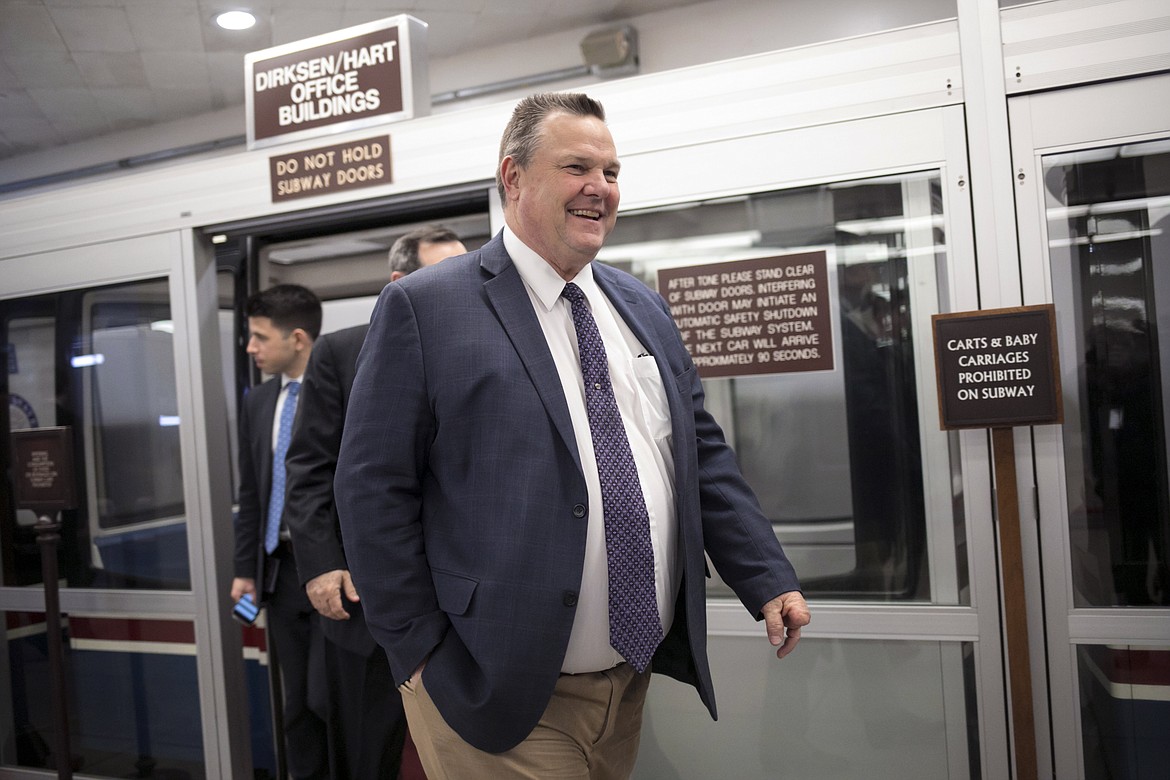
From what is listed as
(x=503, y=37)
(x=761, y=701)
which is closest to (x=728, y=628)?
(x=761, y=701)

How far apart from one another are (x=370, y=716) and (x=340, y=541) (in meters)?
0.60

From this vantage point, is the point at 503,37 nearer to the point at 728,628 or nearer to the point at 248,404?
the point at 248,404

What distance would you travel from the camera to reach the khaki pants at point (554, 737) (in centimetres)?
165

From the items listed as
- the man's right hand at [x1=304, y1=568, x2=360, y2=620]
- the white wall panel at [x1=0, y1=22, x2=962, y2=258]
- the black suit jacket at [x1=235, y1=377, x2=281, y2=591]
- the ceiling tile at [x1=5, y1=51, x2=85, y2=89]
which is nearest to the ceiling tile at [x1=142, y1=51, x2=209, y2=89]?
the ceiling tile at [x1=5, y1=51, x2=85, y2=89]

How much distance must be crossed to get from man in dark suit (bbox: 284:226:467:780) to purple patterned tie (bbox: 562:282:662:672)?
119 cm

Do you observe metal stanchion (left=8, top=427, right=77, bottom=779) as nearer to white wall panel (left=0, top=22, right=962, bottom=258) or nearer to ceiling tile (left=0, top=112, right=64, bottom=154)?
white wall panel (left=0, top=22, right=962, bottom=258)

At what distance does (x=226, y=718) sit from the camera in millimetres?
3270

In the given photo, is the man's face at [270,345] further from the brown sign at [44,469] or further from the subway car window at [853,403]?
the subway car window at [853,403]

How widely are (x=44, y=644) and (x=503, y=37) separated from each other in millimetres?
4260

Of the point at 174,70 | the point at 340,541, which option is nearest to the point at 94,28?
the point at 174,70

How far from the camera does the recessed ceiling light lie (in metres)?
5.15

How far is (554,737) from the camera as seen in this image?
5.51ft

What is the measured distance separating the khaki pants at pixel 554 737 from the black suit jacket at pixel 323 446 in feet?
3.51

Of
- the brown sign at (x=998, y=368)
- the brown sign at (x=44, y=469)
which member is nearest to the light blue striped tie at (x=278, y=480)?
the brown sign at (x=44, y=469)
